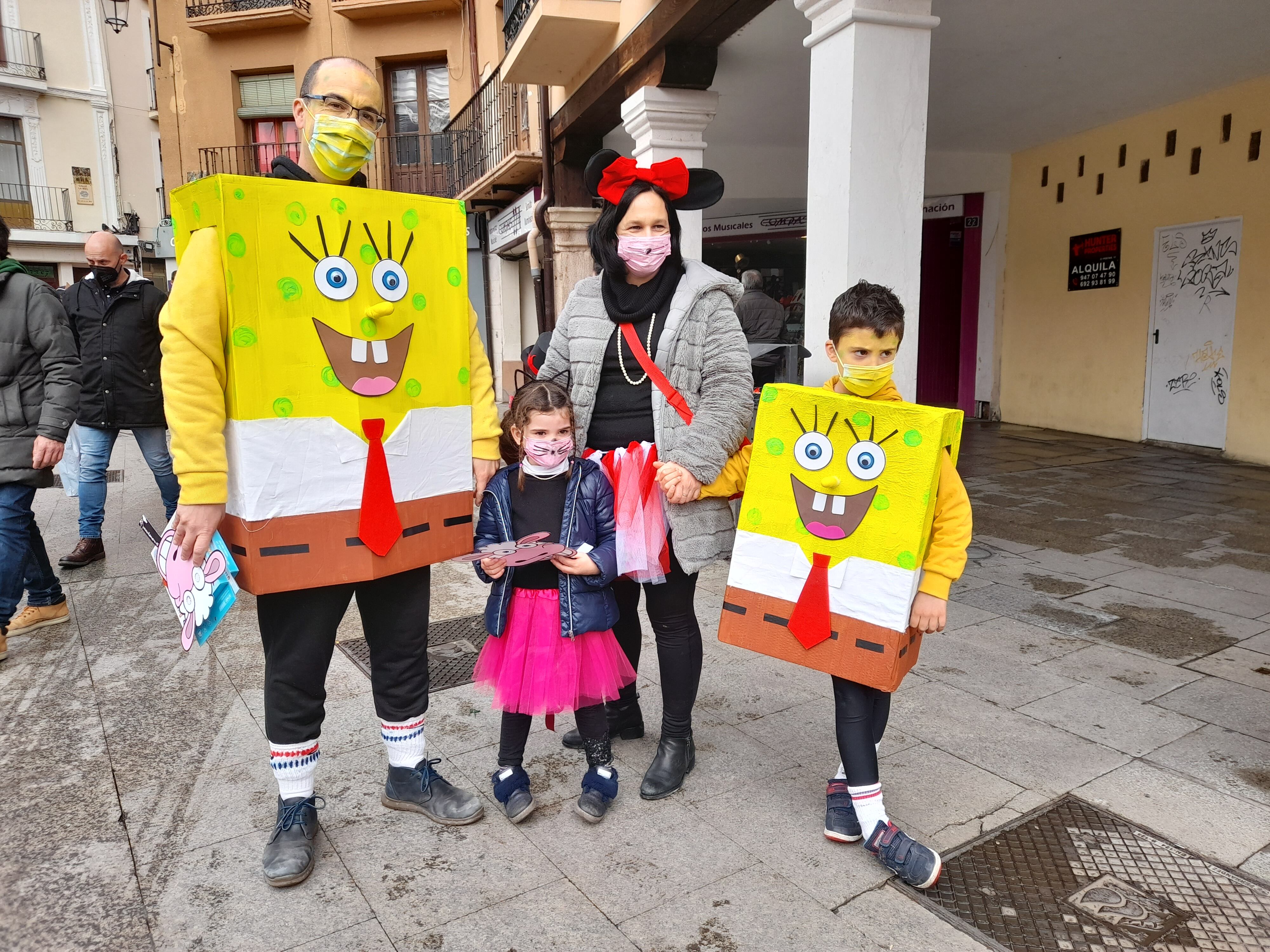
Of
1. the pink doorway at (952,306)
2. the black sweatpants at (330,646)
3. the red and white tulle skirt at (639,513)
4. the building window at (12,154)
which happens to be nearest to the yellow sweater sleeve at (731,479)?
the red and white tulle skirt at (639,513)

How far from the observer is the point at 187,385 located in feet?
6.57

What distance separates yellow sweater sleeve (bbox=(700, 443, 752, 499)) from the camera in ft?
8.36

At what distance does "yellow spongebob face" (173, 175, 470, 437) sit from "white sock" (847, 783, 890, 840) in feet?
5.07

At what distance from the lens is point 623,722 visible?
3066 mm

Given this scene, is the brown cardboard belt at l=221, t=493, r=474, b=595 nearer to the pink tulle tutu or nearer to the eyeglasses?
the pink tulle tutu

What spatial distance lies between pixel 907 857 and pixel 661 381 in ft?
4.68

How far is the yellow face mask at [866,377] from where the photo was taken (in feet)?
7.30

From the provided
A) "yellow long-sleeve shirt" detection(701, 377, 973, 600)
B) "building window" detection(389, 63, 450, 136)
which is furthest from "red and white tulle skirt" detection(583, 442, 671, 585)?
"building window" detection(389, 63, 450, 136)

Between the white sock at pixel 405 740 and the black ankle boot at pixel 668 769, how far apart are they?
2.27 ft

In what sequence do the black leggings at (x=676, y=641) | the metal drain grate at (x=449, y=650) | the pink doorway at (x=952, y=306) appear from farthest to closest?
the pink doorway at (x=952, y=306)
the metal drain grate at (x=449, y=650)
the black leggings at (x=676, y=641)

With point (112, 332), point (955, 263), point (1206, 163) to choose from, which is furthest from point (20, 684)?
point (955, 263)

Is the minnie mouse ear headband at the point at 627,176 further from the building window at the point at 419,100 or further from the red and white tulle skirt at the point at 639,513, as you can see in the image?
the building window at the point at 419,100

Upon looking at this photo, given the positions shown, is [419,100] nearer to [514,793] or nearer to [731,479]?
[731,479]

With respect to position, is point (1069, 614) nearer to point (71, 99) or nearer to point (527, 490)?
point (527, 490)
